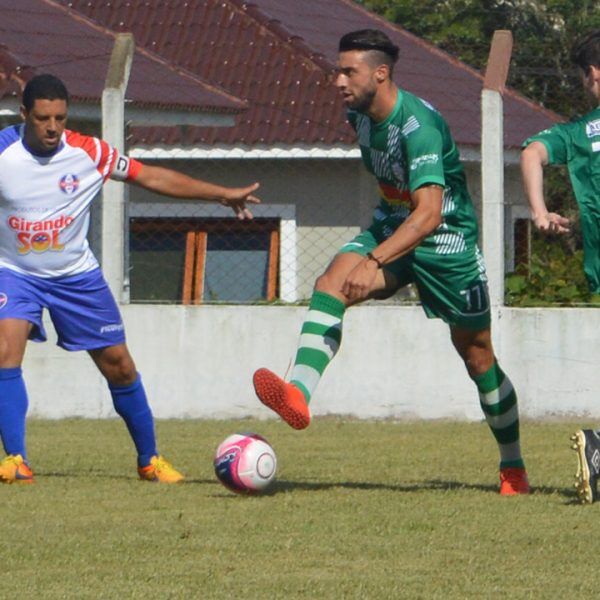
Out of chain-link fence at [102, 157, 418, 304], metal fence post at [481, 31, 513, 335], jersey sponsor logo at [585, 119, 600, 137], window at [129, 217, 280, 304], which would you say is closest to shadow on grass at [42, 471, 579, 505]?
jersey sponsor logo at [585, 119, 600, 137]

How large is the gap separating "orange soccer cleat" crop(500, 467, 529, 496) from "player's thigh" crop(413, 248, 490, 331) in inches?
26.9

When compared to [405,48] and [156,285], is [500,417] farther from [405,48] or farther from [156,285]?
[405,48]

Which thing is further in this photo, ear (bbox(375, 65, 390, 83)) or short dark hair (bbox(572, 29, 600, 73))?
ear (bbox(375, 65, 390, 83))

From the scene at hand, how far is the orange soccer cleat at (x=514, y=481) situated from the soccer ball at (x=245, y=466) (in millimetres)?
1077

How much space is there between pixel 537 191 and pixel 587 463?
1.15m

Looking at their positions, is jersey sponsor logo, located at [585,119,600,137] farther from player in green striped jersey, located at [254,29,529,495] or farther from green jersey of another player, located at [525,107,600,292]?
player in green striped jersey, located at [254,29,529,495]

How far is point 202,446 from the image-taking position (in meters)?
11.4

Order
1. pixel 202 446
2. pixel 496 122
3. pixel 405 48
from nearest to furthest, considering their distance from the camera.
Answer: pixel 202 446
pixel 496 122
pixel 405 48

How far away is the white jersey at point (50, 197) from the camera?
9008mm

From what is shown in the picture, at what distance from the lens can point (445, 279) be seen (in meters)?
8.32

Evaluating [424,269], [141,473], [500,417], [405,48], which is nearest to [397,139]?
[424,269]

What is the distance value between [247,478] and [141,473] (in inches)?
46.6

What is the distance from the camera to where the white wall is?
12.9m

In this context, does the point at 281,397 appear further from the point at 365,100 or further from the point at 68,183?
the point at 68,183
